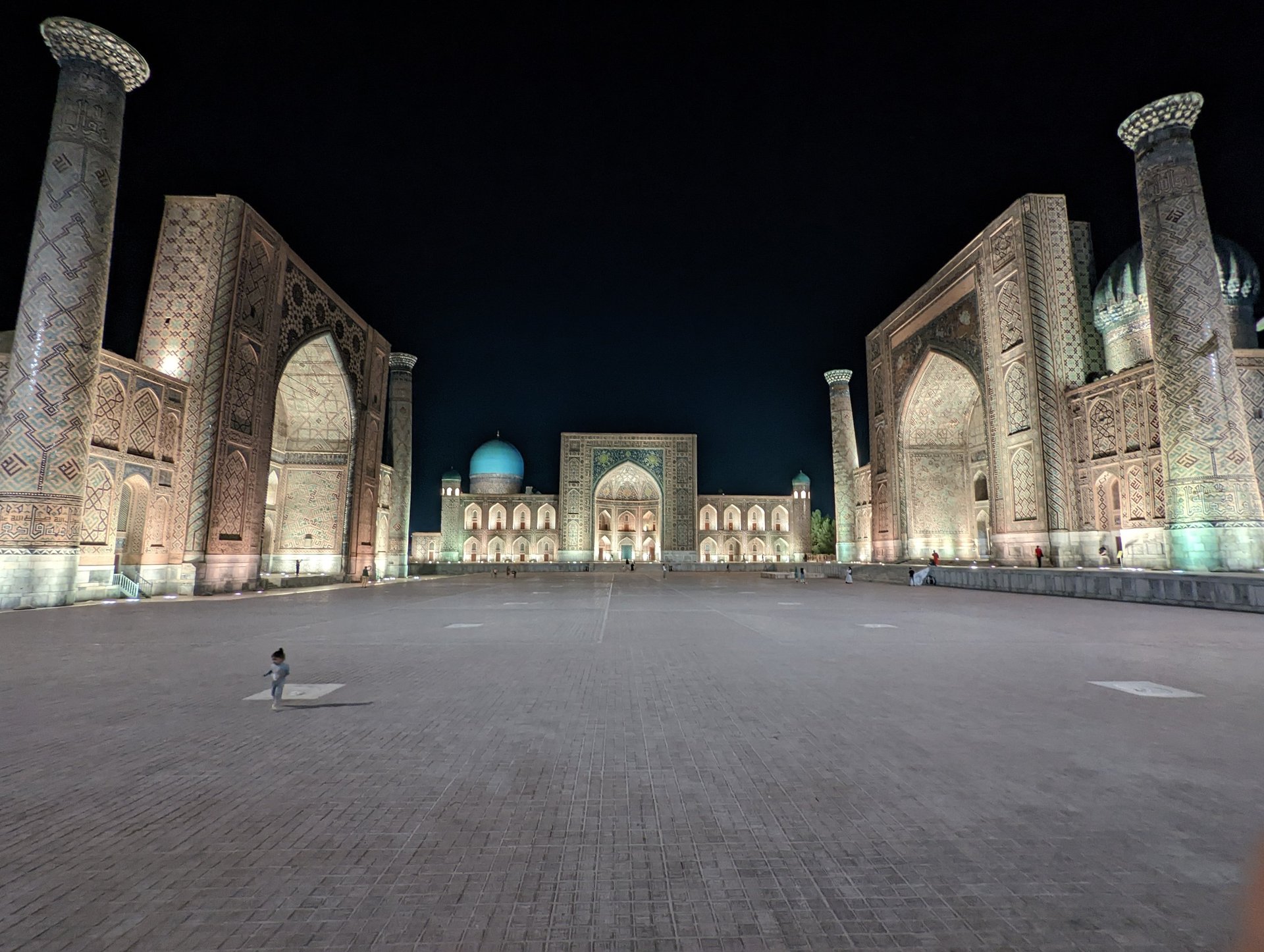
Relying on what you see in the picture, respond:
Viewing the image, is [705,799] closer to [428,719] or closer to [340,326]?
[428,719]

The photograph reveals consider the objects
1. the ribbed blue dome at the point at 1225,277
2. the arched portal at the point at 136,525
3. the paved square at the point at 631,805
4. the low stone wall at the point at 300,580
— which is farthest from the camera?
the ribbed blue dome at the point at 1225,277

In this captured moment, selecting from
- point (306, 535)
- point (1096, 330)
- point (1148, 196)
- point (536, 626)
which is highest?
point (1148, 196)

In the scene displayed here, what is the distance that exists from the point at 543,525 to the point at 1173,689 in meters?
44.8

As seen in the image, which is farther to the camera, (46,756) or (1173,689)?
(1173,689)

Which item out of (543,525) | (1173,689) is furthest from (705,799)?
(543,525)

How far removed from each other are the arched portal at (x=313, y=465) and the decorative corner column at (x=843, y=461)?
22.9 m

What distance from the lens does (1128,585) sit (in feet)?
38.1

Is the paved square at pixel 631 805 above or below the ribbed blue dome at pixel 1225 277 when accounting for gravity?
below

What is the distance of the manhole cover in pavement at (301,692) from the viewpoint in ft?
13.6

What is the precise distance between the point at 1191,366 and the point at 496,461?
140 feet

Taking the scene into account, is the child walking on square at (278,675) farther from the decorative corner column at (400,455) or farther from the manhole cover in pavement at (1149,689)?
the decorative corner column at (400,455)

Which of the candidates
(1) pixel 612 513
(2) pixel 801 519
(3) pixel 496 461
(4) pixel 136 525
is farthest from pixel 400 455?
(2) pixel 801 519

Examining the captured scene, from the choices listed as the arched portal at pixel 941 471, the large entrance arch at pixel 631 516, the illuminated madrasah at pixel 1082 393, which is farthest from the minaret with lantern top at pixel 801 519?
the arched portal at pixel 941 471

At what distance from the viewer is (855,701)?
13.0 feet
